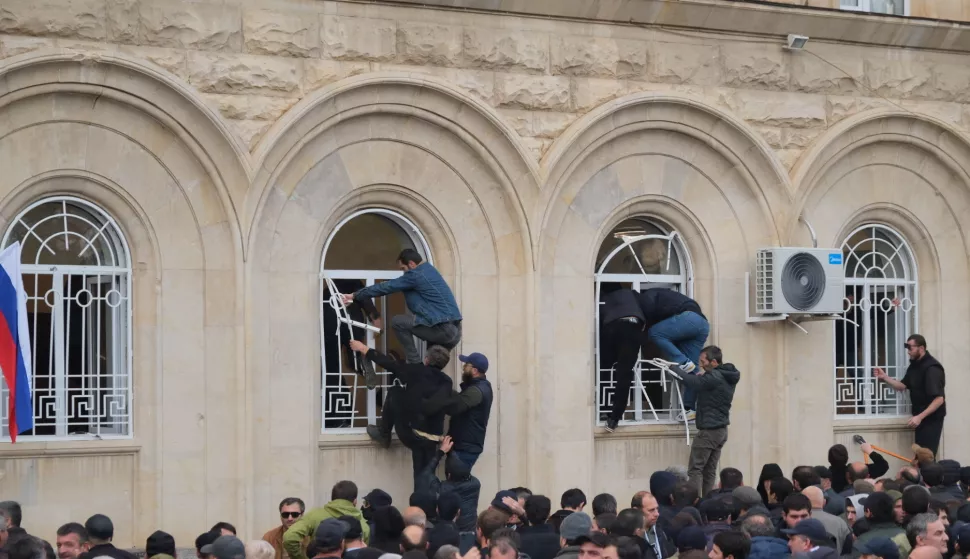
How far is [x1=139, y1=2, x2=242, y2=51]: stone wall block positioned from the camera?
47.3 ft

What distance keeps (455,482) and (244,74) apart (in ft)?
13.4

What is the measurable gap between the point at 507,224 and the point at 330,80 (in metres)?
2.26

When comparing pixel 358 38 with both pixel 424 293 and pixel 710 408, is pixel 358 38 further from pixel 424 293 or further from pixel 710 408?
pixel 710 408

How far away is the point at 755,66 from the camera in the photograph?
17.0 m

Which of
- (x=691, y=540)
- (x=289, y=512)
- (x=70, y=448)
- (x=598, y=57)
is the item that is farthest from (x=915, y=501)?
(x=70, y=448)

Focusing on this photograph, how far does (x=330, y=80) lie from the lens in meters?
15.1

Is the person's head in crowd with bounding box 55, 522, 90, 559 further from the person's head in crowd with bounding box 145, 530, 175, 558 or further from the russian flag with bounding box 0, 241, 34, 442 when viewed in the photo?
the russian flag with bounding box 0, 241, 34, 442

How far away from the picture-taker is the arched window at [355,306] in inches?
611

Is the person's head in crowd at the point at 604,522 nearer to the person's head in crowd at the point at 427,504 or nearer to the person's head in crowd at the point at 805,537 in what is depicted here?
the person's head in crowd at the point at 805,537

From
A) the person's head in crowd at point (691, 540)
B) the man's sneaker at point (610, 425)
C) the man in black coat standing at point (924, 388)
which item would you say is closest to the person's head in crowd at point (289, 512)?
the person's head in crowd at point (691, 540)

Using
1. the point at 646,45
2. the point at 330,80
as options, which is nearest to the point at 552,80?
the point at 646,45

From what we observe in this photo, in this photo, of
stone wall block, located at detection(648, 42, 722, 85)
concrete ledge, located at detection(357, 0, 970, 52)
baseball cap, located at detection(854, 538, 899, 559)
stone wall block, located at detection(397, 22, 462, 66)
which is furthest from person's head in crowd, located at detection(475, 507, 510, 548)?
stone wall block, located at detection(648, 42, 722, 85)

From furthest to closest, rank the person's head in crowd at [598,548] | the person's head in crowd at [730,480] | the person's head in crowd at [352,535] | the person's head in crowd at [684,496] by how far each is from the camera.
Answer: the person's head in crowd at [730,480], the person's head in crowd at [684,496], the person's head in crowd at [352,535], the person's head in crowd at [598,548]

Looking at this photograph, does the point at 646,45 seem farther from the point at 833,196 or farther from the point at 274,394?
the point at 274,394
